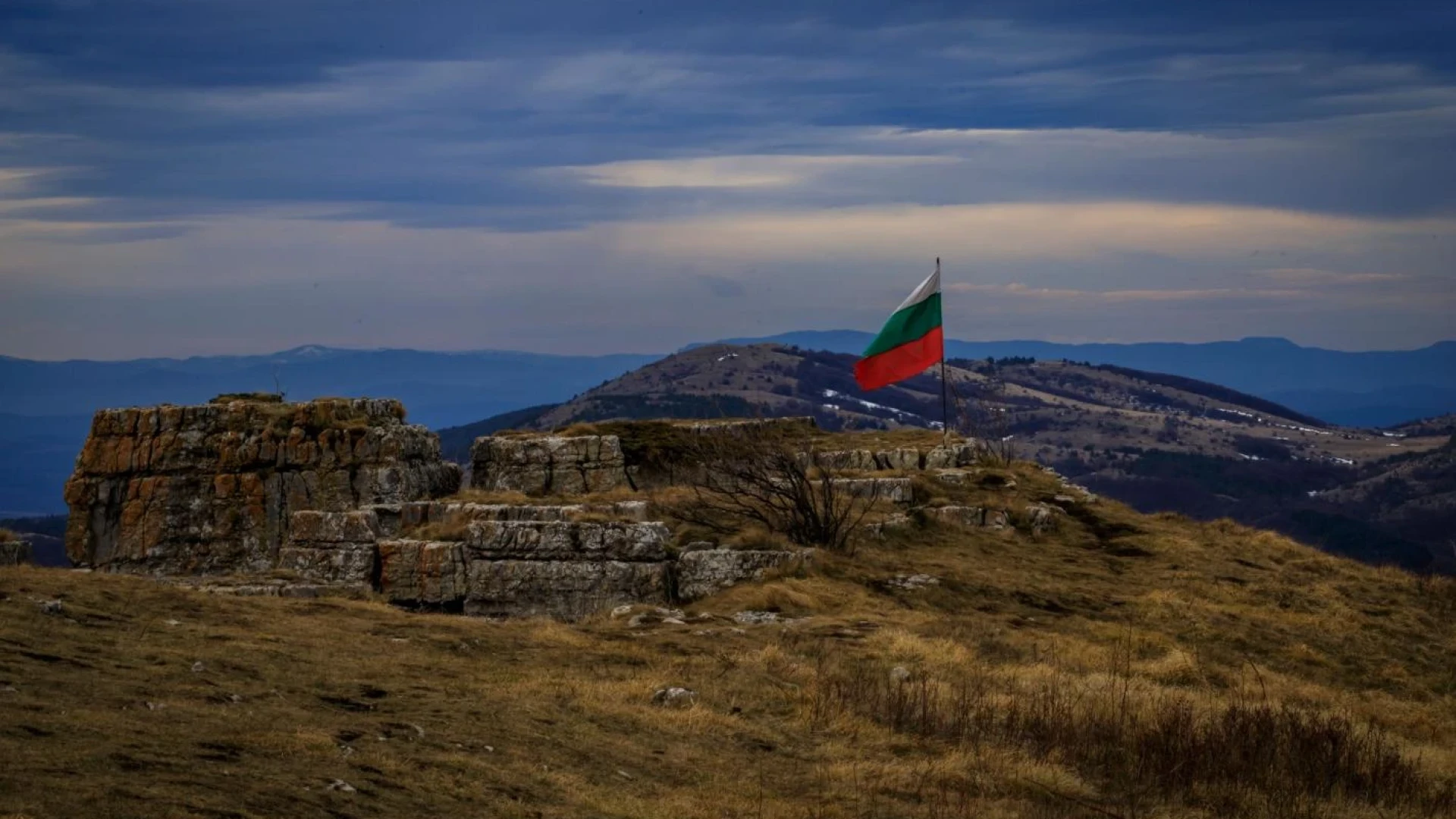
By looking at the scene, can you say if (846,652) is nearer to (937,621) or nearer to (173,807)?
(937,621)

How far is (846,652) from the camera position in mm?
16672

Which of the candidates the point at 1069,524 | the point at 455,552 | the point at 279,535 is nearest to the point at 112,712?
the point at 455,552

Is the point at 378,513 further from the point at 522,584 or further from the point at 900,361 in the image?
the point at 900,361

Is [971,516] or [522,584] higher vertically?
[971,516]

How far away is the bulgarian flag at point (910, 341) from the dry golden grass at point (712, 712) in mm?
13282

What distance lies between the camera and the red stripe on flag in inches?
1350

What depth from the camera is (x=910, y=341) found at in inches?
1393

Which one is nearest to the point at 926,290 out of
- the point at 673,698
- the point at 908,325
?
the point at 908,325

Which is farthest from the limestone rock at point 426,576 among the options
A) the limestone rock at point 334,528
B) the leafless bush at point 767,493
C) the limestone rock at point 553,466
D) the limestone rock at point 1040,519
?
the limestone rock at point 1040,519

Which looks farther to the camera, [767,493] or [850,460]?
[850,460]

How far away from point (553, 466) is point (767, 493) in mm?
5030

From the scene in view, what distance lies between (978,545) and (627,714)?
1364 centimetres

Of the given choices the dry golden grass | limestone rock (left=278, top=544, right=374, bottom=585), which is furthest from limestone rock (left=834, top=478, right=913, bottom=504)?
limestone rock (left=278, top=544, right=374, bottom=585)

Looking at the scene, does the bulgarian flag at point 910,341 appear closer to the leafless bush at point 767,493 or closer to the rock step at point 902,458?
the rock step at point 902,458
